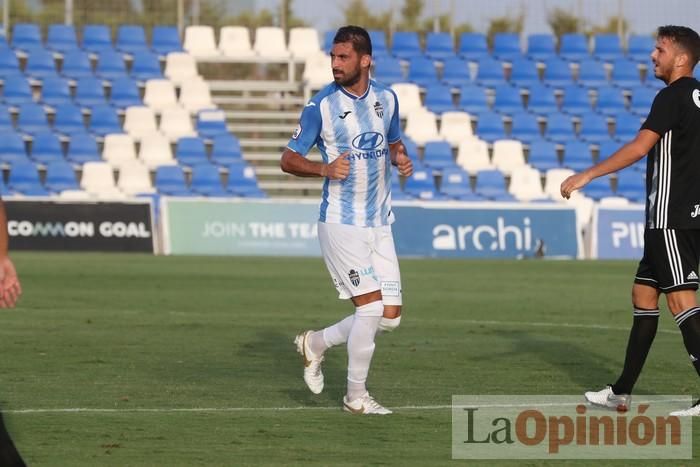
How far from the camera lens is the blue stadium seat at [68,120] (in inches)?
1242

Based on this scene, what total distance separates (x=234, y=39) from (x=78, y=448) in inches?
1080

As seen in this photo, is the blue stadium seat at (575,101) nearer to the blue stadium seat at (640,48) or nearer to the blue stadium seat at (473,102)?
the blue stadium seat at (473,102)

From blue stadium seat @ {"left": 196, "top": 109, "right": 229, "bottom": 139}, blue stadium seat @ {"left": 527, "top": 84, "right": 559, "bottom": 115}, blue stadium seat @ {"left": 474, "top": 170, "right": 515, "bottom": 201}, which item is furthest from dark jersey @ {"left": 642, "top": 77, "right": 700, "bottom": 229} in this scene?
blue stadium seat @ {"left": 527, "top": 84, "right": 559, "bottom": 115}

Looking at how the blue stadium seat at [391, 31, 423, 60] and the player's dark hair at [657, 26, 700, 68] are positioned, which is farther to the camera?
the blue stadium seat at [391, 31, 423, 60]

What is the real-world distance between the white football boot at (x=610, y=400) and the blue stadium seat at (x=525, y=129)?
24479 mm

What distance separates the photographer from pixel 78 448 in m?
7.43

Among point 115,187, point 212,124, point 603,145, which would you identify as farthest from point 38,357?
point 603,145

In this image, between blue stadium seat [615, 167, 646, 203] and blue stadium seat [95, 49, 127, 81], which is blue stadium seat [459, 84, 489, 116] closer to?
blue stadium seat [615, 167, 646, 203]

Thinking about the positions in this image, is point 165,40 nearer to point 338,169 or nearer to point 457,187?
point 457,187

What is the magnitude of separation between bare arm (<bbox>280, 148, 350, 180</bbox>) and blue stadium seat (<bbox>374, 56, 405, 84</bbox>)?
24.8 m

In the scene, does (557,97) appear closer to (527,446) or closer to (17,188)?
(17,188)

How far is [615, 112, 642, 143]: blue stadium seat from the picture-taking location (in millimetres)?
33406

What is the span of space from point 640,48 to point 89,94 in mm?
14968

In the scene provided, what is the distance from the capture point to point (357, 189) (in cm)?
884
